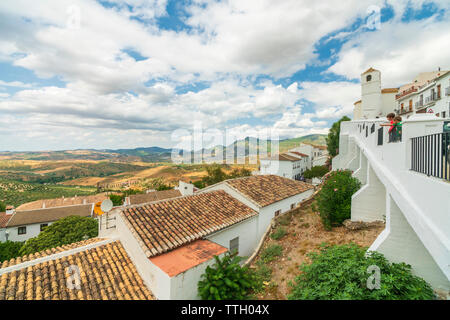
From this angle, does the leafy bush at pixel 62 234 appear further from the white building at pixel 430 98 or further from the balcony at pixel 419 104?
the balcony at pixel 419 104

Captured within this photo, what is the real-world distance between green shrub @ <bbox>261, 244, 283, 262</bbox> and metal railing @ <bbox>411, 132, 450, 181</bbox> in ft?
20.4

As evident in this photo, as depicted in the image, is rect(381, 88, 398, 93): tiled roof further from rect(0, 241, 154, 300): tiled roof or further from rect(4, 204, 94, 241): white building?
rect(4, 204, 94, 241): white building

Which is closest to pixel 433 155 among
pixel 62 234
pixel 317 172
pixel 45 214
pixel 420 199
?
pixel 420 199

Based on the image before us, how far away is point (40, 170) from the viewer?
298 feet

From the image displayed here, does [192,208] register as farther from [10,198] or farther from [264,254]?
[10,198]

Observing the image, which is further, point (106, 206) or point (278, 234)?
point (278, 234)

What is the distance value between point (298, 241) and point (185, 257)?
5.44 m

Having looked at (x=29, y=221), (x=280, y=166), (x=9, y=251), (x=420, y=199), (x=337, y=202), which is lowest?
(x=29, y=221)

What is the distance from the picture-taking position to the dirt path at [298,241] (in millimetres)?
6246

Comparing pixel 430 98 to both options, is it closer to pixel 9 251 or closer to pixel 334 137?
pixel 334 137

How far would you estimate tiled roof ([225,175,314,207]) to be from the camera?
12188 millimetres

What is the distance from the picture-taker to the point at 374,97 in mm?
26438

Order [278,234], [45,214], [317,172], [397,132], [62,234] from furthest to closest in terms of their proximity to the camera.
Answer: [317,172] → [45,214] → [62,234] → [278,234] → [397,132]
